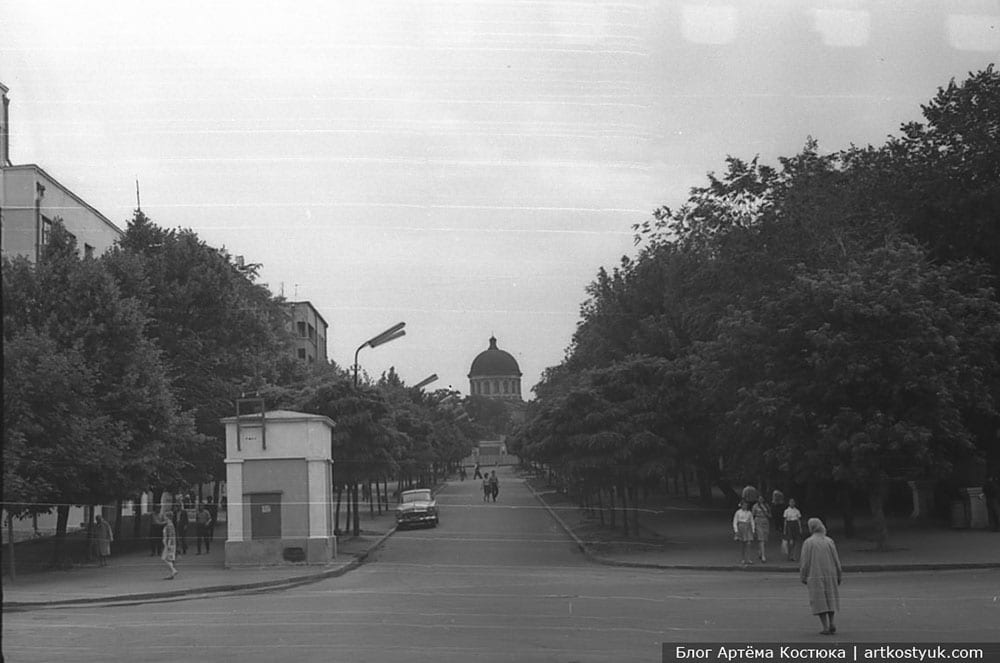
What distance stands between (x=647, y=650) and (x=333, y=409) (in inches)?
971

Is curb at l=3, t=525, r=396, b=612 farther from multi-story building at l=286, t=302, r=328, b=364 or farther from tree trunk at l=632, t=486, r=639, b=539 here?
multi-story building at l=286, t=302, r=328, b=364

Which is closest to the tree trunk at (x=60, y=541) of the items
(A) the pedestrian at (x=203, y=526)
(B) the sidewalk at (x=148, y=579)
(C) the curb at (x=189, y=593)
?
(B) the sidewalk at (x=148, y=579)

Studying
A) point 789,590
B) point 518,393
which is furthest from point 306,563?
point 518,393

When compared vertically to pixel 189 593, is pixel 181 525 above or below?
above

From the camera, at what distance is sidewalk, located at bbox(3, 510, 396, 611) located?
21328 mm

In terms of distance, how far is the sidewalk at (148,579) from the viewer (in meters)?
21.3

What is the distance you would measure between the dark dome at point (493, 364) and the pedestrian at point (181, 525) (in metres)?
131

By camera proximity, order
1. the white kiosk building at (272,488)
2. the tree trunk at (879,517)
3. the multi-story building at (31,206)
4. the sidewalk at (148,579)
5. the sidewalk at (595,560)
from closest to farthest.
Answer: the sidewalk at (148,579), the sidewalk at (595,560), the tree trunk at (879,517), the white kiosk building at (272,488), the multi-story building at (31,206)

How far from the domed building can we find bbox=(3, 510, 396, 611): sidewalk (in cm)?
13109

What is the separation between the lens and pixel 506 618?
1532cm

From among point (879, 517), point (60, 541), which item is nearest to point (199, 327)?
point (60, 541)

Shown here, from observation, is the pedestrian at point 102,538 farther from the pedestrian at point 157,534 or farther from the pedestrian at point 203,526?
the pedestrian at point 203,526

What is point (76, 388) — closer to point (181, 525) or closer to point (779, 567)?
point (181, 525)

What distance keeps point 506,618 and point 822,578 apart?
422cm
